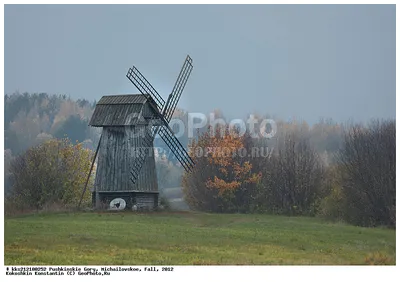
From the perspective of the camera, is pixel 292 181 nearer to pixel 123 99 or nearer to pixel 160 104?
pixel 160 104

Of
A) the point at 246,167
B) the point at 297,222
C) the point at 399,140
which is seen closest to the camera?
the point at 399,140

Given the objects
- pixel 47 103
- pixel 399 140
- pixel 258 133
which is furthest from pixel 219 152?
pixel 47 103

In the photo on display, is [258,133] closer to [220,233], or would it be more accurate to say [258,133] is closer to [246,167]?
[246,167]

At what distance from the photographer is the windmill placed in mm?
43188

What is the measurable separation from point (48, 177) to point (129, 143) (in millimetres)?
7775

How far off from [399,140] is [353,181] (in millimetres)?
5531

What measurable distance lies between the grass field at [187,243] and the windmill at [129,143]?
15.6 feet

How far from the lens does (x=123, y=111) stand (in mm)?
43188

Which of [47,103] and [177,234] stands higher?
[47,103]

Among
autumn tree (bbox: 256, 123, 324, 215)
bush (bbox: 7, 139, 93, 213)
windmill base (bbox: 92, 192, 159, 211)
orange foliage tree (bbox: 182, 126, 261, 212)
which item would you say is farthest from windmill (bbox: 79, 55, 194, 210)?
autumn tree (bbox: 256, 123, 324, 215)

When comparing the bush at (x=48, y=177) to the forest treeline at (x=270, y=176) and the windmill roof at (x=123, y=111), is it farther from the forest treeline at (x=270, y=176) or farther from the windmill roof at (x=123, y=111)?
the windmill roof at (x=123, y=111)

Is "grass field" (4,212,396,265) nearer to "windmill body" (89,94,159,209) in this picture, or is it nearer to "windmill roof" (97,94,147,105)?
"windmill body" (89,94,159,209)

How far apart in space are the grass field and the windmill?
4.77 meters

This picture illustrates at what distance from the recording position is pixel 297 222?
3959 centimetres
